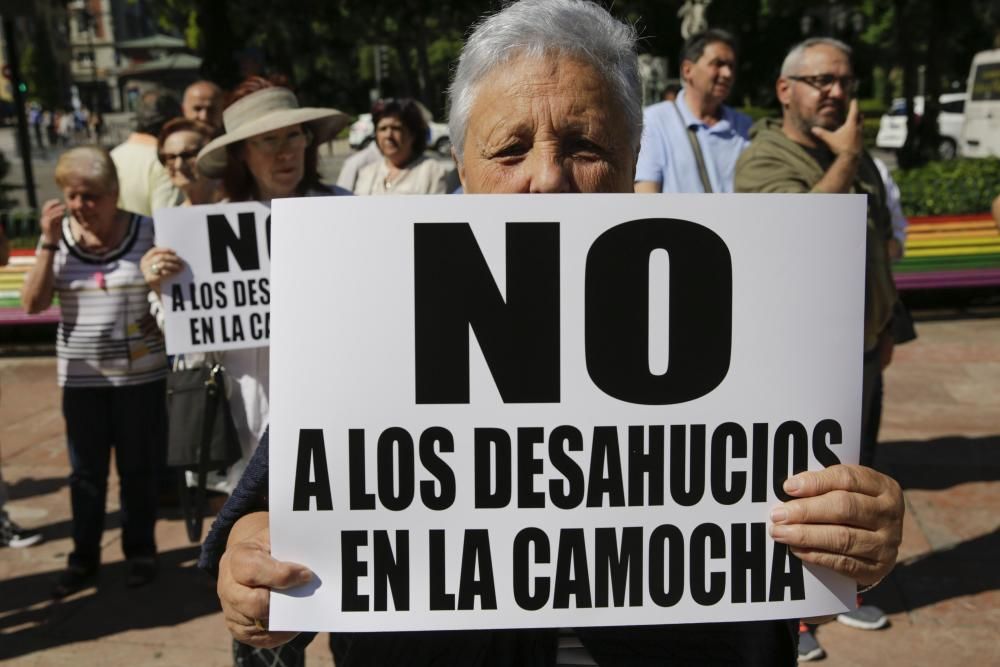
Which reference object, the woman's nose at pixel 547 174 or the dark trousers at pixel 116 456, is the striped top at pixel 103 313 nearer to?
the dark trousers at pixel 116 456

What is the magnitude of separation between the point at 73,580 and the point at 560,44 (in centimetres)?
405

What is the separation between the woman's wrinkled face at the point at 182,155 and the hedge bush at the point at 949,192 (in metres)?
7.22

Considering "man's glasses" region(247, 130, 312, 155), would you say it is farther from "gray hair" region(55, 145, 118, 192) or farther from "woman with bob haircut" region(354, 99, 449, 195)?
"woman with bob haircut" region(354, 99, 449, 195)

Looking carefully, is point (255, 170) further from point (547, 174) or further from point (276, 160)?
point (547, 174)

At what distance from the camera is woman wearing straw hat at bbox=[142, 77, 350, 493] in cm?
368

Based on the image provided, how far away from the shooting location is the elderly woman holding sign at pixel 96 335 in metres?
4.62

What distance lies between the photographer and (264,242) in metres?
3.64

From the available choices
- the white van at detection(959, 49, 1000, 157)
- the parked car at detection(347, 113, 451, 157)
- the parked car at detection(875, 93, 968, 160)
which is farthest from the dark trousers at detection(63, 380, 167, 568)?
the parked car at detection(347, 113, 451, 157)

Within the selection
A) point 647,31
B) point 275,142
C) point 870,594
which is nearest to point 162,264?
point 275,142

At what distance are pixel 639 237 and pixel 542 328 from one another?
0.18m

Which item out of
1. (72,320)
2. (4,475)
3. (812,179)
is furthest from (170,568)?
(812,179)

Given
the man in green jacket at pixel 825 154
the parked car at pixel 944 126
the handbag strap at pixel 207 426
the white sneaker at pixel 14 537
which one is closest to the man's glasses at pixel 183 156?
the handbag strap at pixel 207 426

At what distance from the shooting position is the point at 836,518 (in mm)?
1440

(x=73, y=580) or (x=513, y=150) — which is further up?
(x=513, y=150)
